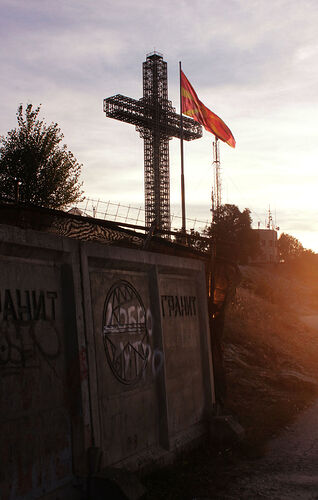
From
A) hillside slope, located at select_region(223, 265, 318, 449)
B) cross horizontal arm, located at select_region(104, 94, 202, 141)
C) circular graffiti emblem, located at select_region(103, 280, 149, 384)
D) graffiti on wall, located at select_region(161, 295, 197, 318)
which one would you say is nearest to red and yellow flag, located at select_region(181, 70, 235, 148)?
hillside slope, located at select_region(223, 265, 318, 449)

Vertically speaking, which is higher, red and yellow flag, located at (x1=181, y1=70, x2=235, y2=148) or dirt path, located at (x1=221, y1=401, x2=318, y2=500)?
red and yellow flag, located at (x1=181, y1=70, x2=235, y2=148)

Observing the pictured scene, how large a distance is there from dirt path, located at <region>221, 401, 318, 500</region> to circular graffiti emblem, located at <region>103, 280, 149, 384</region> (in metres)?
2.03

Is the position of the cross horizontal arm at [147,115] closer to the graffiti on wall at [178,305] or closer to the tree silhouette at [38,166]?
the tree silhouette at [38,166]

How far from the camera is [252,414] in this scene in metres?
11.4

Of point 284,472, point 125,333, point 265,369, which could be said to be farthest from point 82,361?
point 265,369

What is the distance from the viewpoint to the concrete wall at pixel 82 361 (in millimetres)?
5172

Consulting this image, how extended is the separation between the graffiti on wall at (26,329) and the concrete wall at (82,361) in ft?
0.04

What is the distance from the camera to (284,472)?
766 centimetres

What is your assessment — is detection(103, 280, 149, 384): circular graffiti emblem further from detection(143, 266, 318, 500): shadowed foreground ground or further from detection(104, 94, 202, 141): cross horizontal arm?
detection(104, 94, 202, 141): cross horizontal arm

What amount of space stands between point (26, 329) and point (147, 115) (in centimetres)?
6519

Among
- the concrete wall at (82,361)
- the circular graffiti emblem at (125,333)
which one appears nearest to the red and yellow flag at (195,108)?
the concrete wall at (82,361)

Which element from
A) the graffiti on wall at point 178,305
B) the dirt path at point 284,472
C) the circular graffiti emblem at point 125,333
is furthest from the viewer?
the graffiti on wall at point 178,305

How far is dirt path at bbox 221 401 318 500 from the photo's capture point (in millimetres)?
6758

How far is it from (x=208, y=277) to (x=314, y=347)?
51.0 feet
